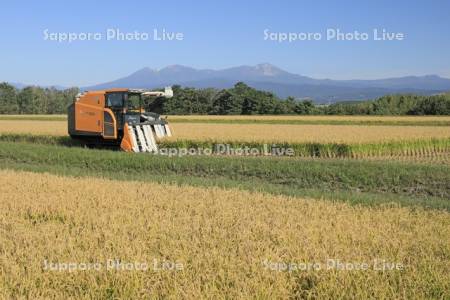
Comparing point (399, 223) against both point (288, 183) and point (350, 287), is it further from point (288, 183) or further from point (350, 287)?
point (288, 183)

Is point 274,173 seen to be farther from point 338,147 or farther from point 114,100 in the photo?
point 114,100

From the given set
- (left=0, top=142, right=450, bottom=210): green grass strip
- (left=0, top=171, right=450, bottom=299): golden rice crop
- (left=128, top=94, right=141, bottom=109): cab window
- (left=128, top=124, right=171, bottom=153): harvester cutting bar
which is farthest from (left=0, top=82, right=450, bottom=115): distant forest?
(left=0, top=171, right=450, bottom=299): golden rice crop

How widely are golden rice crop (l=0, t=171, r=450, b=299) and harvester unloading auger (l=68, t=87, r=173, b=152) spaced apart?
36.0 ft

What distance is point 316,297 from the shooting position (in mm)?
4363

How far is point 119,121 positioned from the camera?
66.9 ft

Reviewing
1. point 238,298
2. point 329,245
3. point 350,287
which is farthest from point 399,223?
point 238,298

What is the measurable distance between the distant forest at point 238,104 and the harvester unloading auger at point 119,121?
36.6 meters

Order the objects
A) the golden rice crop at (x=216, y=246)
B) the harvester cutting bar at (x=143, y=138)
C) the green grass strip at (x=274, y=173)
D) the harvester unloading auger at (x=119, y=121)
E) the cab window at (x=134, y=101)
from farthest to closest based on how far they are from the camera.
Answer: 1. the cab window at (x=134, y=101)
2. the harvester unloading auger at (x=119, y=121)
3. the harvester cutting bar at (x=143, y=138)
4. the green grass strip at (x=274, y=173)
5. the golden rice crop at (x=216, y=246)

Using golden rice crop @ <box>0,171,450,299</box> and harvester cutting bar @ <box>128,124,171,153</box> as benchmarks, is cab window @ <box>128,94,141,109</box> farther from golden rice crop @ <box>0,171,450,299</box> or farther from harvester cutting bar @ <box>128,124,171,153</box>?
golden rice crop @ <box>0,171,450,299</box>

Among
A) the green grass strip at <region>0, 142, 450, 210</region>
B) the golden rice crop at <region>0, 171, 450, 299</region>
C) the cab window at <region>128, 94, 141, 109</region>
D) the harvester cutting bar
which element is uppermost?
the cab window at <region>128, 94, 141, 109</region>

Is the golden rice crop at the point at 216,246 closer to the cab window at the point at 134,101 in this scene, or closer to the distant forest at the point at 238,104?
the cab window at the point at 134,101

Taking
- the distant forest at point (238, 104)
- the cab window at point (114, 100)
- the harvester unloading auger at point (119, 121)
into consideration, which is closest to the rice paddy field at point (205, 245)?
the harvester unloading auger at point (119, 121)

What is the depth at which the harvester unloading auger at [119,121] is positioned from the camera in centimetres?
2019

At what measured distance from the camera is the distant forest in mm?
63000
